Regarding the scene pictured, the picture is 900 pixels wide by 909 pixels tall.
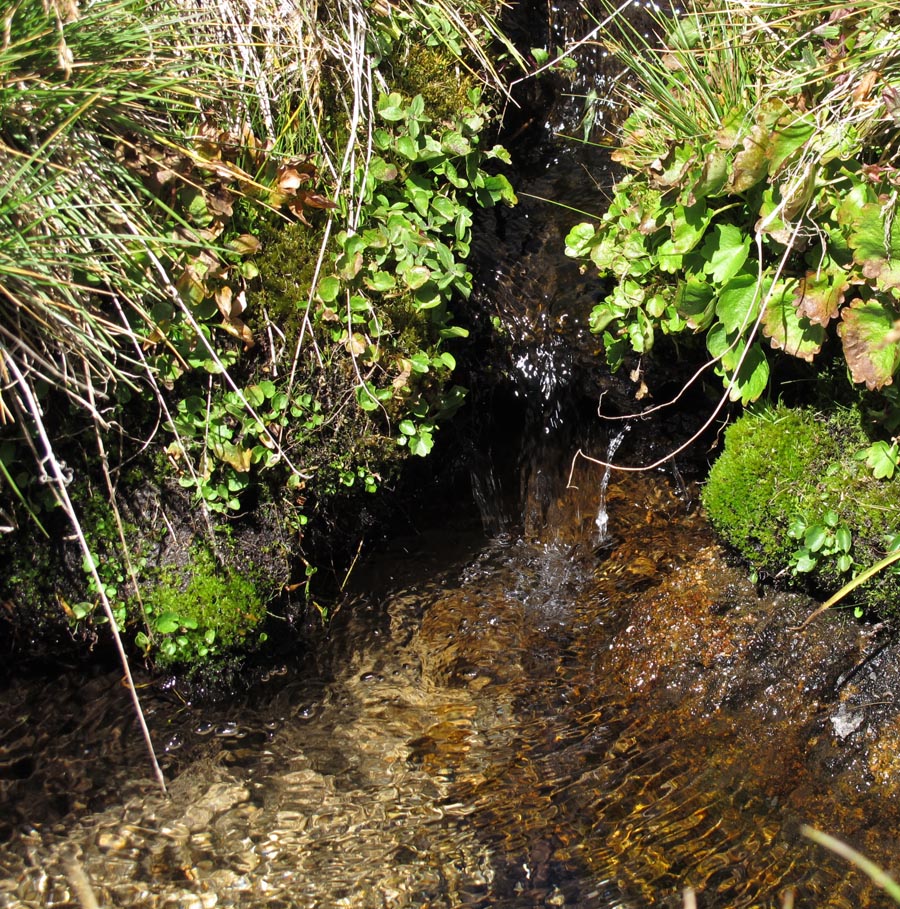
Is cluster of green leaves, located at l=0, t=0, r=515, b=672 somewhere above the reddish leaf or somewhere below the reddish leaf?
above

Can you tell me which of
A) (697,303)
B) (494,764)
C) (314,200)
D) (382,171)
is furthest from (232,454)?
(697,303)

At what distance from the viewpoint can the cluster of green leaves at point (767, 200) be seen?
286cm

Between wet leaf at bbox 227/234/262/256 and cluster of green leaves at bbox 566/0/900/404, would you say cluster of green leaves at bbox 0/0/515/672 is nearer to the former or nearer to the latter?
wet leaf at bbox 227/234/262/256

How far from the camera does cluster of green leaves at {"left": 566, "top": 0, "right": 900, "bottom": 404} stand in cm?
286

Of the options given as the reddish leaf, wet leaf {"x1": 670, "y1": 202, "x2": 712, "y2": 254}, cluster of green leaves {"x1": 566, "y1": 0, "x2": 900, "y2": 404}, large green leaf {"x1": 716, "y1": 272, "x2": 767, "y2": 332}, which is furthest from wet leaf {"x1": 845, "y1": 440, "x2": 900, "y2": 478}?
wet leaf {"x1": 670, "y1": 202, "x2": 712, "y2": 254}

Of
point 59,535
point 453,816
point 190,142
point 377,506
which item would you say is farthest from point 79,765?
point 190,142

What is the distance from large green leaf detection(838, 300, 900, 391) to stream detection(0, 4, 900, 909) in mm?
868

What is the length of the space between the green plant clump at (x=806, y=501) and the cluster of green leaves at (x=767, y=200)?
0.22 meters

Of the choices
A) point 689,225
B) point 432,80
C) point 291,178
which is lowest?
point 689,225

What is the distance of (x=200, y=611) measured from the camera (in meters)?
3.24

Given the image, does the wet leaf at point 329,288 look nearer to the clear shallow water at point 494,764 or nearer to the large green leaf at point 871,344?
the clear shallow water at point 494,764

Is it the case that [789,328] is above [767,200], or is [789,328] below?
below

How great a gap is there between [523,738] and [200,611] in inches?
46.1

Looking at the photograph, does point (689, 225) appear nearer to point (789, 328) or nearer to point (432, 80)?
point (789, 328)
